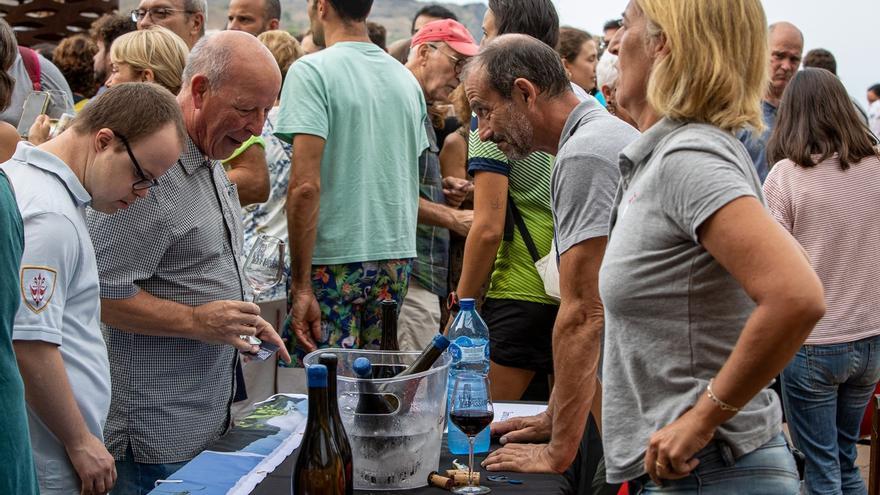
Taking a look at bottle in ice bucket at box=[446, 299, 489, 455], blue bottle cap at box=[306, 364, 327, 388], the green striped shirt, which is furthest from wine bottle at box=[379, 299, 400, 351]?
the green striped shirt

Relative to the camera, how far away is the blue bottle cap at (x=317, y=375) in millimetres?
1677

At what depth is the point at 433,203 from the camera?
417cm

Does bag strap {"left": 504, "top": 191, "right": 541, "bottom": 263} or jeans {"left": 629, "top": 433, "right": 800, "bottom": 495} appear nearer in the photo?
jeans {"left": 629, "top": 433, "right": 800, "bottom": 495}

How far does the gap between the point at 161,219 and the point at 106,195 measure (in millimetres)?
267

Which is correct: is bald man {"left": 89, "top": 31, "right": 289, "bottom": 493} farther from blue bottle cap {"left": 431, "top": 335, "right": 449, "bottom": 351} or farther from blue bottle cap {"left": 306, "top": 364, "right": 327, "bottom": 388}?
blue bottle cap {"left": 306, "top": 364, "right": 327, "bottom": 388}

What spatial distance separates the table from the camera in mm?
1943

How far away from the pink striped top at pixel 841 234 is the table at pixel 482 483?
2.05 m

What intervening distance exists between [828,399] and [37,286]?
299cm

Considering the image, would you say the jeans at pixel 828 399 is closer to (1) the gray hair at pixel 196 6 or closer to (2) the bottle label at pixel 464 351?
(2) the bottle label at pixel 464 351

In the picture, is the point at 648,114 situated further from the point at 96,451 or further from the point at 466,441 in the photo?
the point at 96,451

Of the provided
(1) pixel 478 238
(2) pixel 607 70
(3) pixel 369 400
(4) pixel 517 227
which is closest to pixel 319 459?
(3) pixel 369 400

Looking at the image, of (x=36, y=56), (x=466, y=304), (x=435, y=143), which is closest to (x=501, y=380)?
(x=466, y=304)

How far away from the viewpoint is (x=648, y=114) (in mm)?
1773

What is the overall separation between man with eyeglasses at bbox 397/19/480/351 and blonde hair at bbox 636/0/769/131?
246cm
